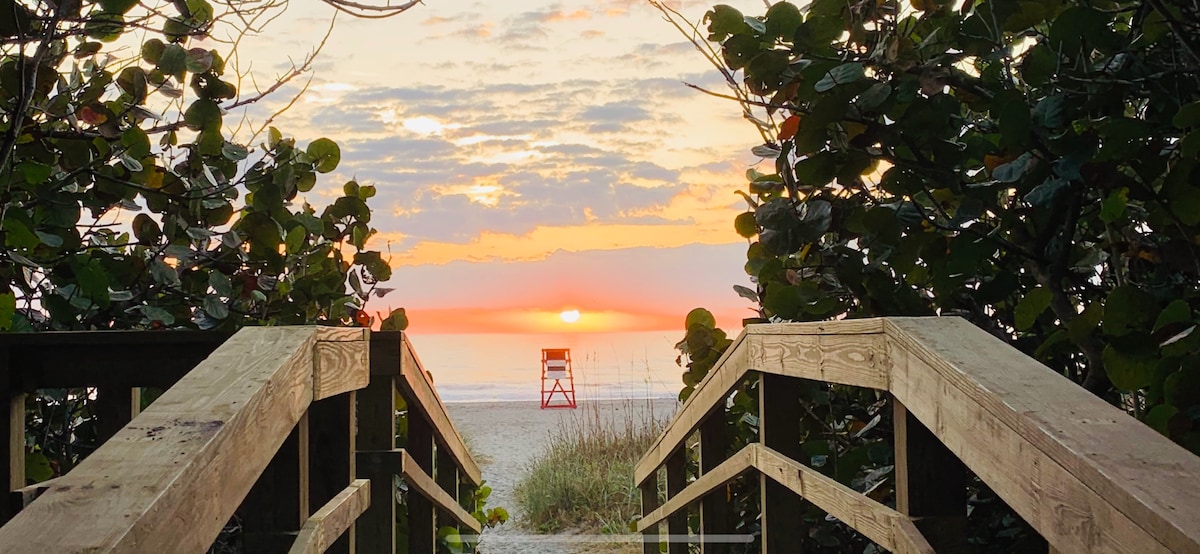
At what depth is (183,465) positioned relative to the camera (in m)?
0.97

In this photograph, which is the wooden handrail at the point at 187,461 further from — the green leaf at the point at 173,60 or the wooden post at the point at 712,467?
the wooden post at the point at 712,467

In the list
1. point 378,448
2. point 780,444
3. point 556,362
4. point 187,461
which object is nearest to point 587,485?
point 378,448

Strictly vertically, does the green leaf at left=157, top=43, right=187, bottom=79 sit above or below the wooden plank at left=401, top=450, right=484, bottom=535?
above

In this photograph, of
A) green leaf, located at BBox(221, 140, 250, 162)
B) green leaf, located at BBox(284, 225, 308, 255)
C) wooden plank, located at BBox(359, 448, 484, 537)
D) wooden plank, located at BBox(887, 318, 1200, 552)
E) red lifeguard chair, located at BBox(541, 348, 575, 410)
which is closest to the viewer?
wooden plank, located at BBox(887, 318, 1200, 552)

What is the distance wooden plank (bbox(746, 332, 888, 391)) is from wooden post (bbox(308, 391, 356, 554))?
876 mm

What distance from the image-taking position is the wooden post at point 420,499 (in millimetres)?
2922

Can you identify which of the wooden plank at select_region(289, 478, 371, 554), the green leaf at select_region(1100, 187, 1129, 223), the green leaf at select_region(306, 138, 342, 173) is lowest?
the wooden plank at select_region(289, 478, 371, 554)

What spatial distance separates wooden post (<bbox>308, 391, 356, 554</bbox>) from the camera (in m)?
1.86

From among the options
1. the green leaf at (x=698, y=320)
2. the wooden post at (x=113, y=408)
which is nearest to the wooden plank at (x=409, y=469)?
the wooden post at (x=113, y=408)

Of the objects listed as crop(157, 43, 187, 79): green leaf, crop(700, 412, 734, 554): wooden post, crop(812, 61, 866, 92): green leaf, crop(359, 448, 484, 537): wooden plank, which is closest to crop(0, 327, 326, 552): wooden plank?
crop(359, 448, 484, 537): wooden plank

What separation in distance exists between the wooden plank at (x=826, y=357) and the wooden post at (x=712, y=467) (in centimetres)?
91

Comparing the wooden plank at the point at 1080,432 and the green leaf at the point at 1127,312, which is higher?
the green leaf at the point at 1127,312

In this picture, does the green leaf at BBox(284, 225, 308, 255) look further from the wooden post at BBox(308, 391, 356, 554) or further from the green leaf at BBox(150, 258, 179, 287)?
the wooden post at BBox(308, 391, 356, 554)

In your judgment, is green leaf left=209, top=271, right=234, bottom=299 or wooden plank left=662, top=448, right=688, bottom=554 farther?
wooden plank left=662, top=448, right=688, bottom=554
